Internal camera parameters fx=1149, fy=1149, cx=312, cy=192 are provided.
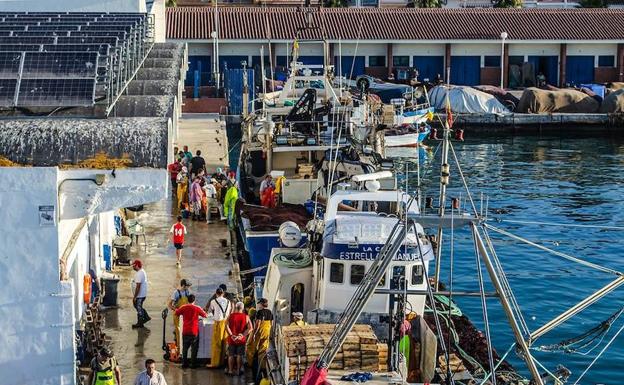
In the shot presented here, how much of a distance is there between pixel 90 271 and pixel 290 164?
13.4m

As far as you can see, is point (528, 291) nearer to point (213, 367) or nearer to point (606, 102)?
point (213, 367)

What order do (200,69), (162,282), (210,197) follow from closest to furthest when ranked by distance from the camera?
(162,282)
(210,197)
(200,69)

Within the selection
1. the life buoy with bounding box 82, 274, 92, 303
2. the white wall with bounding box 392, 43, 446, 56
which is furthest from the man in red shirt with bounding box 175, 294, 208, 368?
the white wall with bounding box 392, 43, 446, 56

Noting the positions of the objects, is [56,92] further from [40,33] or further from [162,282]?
[40,33]

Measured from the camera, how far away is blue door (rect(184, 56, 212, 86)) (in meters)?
67.2

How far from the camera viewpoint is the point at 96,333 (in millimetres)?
18516

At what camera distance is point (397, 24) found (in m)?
71.7

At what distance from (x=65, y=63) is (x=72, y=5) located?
588 inches

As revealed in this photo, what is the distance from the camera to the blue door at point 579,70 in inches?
2886

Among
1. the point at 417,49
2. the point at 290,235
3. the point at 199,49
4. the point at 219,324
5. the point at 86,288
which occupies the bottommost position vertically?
the point at 219,324

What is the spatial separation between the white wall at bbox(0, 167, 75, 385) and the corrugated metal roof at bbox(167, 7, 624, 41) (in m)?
53.4

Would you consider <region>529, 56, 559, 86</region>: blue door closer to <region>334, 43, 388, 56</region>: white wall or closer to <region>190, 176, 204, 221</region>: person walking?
<region>334, 43, 388, 56</region>: white wall

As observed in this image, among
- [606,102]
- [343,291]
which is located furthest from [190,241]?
[606,102]

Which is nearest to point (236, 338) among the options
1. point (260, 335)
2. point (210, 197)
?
point (260, 335)
